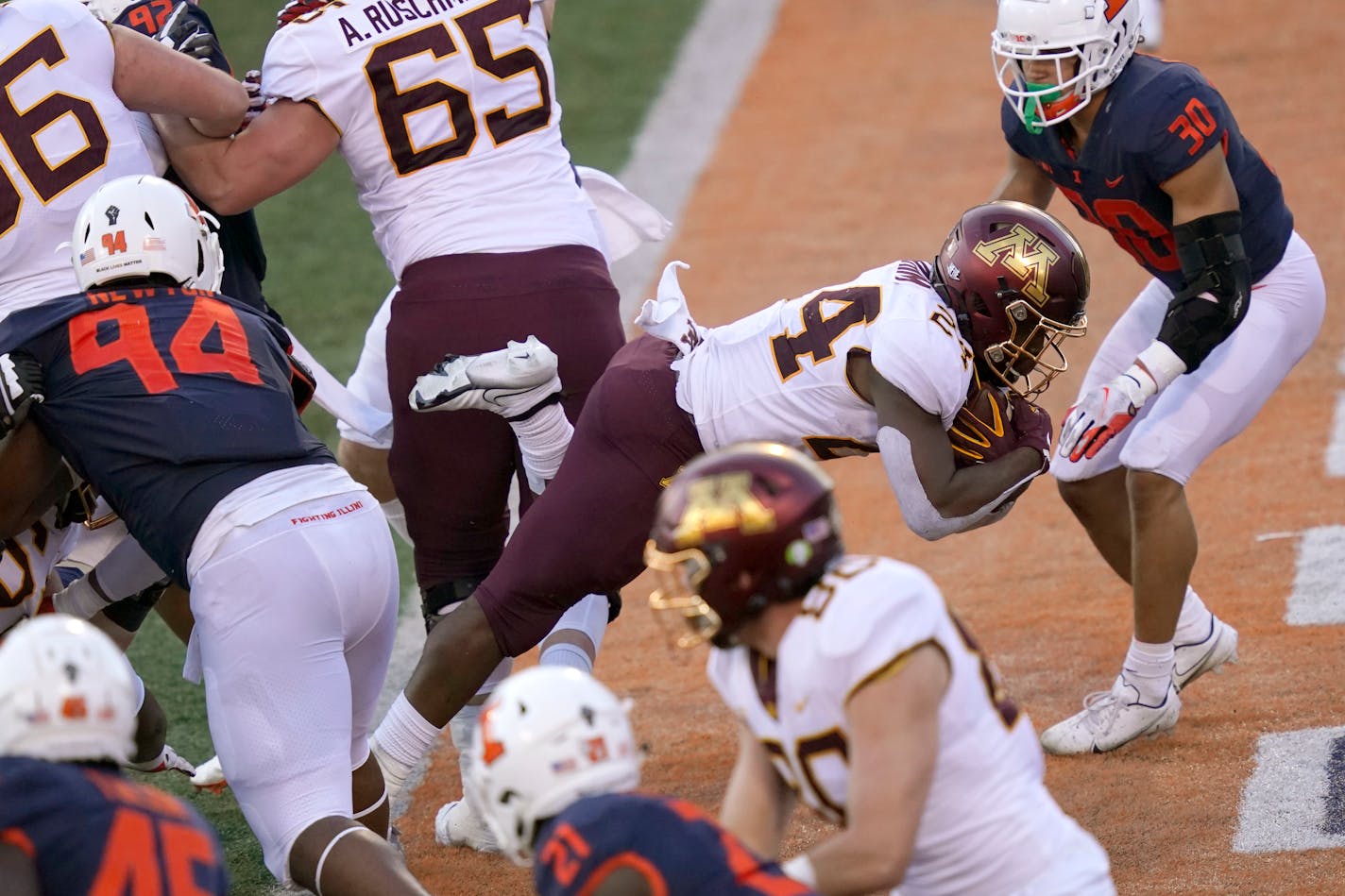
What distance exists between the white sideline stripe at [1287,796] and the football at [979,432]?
1.13 metres

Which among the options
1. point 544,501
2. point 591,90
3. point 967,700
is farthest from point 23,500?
point 591,90

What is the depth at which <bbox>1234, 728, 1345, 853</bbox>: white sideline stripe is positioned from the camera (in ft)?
13.8

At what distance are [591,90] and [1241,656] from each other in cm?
882

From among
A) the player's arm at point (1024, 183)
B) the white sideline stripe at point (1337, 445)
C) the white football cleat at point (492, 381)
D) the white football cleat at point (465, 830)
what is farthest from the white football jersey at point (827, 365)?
the white sideline stripe at point (1337, 445)

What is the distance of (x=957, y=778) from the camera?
108 inches

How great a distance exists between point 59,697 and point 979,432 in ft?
7.73

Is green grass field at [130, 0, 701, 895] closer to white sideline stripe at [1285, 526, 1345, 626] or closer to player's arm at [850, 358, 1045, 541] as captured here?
player's arm at [850, 358, 1045, 541]

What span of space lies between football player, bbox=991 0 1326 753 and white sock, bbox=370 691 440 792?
1.77m

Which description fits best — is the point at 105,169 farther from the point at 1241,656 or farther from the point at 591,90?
the point at 591,90

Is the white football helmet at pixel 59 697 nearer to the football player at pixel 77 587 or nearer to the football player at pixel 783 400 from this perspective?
the football player at pixel 77 587

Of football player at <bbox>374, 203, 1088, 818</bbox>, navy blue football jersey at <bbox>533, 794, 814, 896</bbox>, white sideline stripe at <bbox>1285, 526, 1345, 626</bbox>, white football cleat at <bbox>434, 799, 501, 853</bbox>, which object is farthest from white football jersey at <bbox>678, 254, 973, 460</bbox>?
white sideline stripe at <bbox>1285, 526, 1345, 626</bbox>

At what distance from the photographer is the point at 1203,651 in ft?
16.6

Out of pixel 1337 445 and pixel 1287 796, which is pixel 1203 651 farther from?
pixel 1337 445

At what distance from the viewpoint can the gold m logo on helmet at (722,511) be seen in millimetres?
2713
